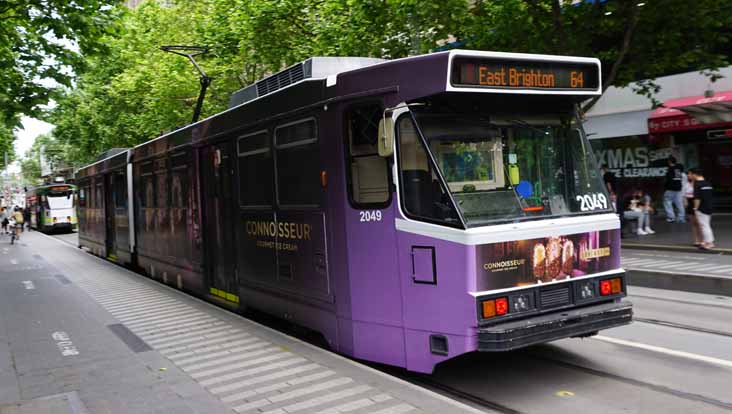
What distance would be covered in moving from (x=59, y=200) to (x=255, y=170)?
39.0 metres

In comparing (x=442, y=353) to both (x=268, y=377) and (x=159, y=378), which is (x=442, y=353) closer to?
(x=268, y=377)

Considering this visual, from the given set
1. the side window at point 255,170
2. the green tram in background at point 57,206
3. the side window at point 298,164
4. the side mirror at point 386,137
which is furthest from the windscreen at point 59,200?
the side mirror at point 386,137

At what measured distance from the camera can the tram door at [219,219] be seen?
9141 millimetres

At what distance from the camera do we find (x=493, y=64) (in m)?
5.51

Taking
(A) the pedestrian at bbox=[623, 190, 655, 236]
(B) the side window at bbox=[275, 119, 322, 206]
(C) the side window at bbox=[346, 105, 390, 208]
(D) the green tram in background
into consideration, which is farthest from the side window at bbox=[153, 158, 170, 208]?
(D) the green tram in background

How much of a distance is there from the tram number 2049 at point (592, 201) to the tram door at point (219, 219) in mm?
4690

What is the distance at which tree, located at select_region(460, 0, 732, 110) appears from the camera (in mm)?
14734

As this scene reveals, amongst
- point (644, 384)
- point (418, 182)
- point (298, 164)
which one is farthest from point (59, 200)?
point (644, 384)

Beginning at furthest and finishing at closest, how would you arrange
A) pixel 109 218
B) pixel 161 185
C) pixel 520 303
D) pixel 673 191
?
pixel 109 218 < pixel 673 191 < pixel 161 185 < pixel 520 303

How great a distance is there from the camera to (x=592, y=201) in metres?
6.07

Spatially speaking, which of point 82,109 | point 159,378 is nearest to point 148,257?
point 159,378

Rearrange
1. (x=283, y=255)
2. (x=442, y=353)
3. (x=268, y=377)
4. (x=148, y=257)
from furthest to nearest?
(x=148, y=257) → (x=283, y=255) → (x=268, y=377) → (x=442, y=353)

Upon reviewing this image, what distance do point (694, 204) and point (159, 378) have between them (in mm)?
11281

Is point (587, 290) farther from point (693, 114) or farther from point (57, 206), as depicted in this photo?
point (57, 206)
